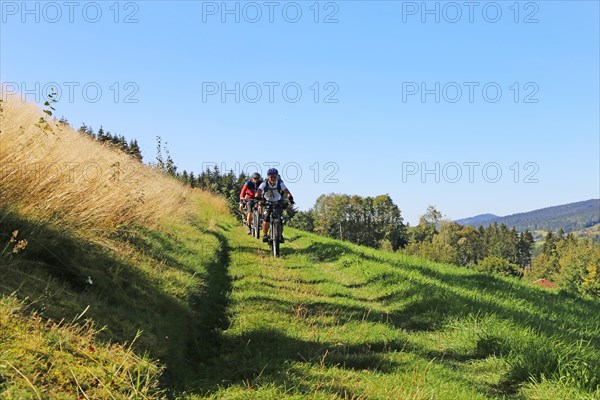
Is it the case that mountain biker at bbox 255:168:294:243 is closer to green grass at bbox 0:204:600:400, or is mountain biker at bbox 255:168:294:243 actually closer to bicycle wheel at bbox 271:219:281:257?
bicycle wheel at bbox 271:219:281:257

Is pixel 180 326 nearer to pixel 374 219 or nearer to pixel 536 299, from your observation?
pixel 536 299

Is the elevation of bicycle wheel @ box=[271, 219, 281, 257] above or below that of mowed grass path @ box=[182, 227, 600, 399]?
above

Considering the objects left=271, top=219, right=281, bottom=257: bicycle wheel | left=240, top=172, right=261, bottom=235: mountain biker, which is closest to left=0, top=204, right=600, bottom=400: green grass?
left=271, top=219, right=281, bottom=257: bicycle wheel

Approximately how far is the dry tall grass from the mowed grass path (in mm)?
2635

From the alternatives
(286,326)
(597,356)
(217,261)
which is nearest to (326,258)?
(217,261)

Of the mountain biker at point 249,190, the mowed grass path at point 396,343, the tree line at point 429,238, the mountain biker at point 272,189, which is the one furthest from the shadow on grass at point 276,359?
the tree line at point 429,238

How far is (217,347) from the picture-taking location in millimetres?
4984

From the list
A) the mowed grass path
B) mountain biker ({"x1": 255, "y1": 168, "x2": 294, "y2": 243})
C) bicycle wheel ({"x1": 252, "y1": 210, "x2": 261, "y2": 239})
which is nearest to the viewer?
the mowed grass path

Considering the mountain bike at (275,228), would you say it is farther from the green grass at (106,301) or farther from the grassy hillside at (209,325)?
the green grass at (106,301)

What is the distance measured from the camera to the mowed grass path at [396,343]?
12.7 feet

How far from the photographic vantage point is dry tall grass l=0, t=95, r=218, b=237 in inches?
208

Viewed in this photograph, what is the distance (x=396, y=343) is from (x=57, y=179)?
17.4 feet

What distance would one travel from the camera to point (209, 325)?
585cm

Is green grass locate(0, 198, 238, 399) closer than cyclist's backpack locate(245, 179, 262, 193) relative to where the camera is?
Yes
